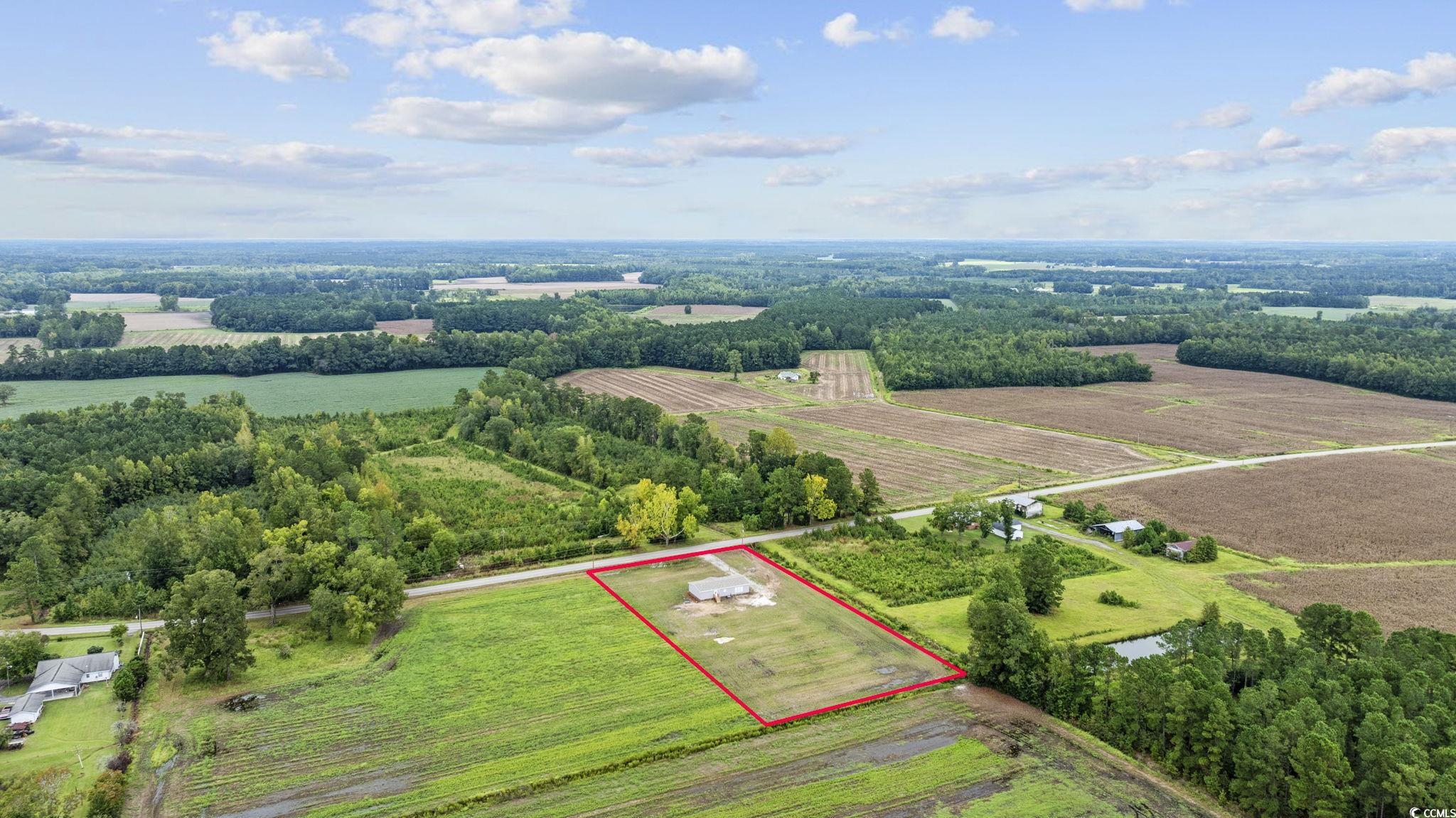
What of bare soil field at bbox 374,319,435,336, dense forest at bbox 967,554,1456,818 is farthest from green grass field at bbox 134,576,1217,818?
bare soil field at bbox 374,319,435,336

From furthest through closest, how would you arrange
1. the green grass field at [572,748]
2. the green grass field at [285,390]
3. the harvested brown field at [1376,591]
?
the green grass field at [285,390] → the harvested brown field at [1376,591] → the green grass field at [572,748]

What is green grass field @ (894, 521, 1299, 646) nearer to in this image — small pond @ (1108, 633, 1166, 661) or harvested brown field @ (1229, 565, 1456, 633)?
small pond @ (1108, 633, 1166, 661)

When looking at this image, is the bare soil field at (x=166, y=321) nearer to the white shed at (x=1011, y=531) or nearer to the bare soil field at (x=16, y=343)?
the bare soil field at (x=16, y=343)

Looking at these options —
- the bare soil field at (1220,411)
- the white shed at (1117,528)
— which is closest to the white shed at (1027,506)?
the white shed at (1117,528)

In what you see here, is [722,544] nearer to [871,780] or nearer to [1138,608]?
[1138,608]

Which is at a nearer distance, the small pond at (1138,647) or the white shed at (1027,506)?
the small pond at (1138,647)

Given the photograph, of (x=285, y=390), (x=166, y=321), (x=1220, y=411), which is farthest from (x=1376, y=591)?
(x=166, y=321)

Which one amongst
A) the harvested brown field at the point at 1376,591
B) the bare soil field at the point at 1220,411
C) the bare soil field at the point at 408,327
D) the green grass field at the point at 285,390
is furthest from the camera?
the bare soil field at the point at 408,327
